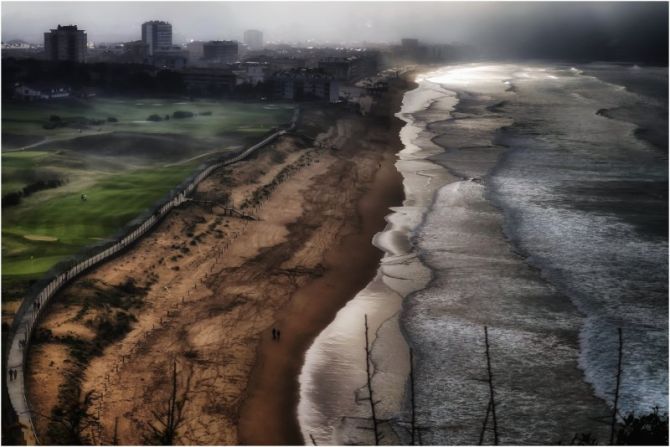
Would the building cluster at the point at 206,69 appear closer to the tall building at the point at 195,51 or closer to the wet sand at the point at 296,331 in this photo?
the tall building at the point at 195,51

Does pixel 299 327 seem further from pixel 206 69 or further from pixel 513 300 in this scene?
pixel 206 69

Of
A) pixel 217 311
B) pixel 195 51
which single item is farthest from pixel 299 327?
pixel 195 51

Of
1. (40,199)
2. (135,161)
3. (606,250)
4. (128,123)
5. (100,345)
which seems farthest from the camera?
(128,123)

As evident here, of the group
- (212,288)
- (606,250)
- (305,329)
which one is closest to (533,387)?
(305,329)

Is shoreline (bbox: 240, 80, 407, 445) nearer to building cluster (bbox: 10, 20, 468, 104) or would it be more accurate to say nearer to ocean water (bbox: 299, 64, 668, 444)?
ocean water (bbox: 299, 64, 668, 444)

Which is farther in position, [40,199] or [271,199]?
[271,199]

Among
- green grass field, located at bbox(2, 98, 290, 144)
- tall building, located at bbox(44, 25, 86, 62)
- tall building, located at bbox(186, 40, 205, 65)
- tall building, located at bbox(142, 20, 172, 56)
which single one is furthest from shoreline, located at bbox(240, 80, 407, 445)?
tall building, located at bbox(186, 40, 205, 65)

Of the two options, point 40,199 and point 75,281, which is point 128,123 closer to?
point 40,199

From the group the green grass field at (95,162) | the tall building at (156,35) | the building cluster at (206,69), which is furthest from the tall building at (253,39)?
the green grass field at (95,162)
